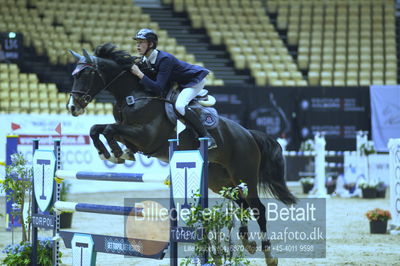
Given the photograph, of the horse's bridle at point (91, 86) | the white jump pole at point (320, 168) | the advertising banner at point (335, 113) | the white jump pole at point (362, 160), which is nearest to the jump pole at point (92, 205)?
the horse's bridle at point (91, 86)

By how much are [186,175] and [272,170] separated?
265cm

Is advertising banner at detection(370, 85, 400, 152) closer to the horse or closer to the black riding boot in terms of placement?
the horse

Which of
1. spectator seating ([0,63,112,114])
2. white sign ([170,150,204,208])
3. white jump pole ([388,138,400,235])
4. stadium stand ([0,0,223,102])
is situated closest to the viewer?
white sign ([170,150,204,208])

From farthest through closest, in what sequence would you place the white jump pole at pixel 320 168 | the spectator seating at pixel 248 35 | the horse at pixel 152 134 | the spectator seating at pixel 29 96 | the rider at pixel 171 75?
the spectator seating at pixel 248 35
the spectator seating at pixel 29 96
the white jump pole at pixel 320 168
the rider at pixel 171 75
the horse at pixel 152 134

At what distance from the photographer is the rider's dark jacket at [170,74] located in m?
5.34

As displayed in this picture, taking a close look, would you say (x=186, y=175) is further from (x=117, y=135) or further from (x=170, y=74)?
(x=170, y=74)

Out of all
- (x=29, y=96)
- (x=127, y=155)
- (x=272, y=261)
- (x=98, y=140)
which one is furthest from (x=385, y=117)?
(x=98, y=140)

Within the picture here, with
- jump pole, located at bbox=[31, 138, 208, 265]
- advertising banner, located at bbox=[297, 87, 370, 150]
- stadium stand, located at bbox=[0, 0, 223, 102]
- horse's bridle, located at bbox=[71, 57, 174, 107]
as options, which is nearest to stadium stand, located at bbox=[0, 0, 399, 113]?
stadium stand, located at bbox=[0, 0, 223, 102]

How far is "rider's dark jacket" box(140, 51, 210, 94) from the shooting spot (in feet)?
17.5

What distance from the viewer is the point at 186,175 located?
3971 mm

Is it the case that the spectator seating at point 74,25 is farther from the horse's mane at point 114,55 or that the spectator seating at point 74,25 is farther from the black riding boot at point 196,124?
the black riding boot at point 196,124

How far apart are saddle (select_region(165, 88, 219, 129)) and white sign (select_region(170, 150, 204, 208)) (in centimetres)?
147

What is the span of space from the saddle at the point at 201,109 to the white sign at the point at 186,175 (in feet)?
4.82

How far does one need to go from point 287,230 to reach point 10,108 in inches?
307
